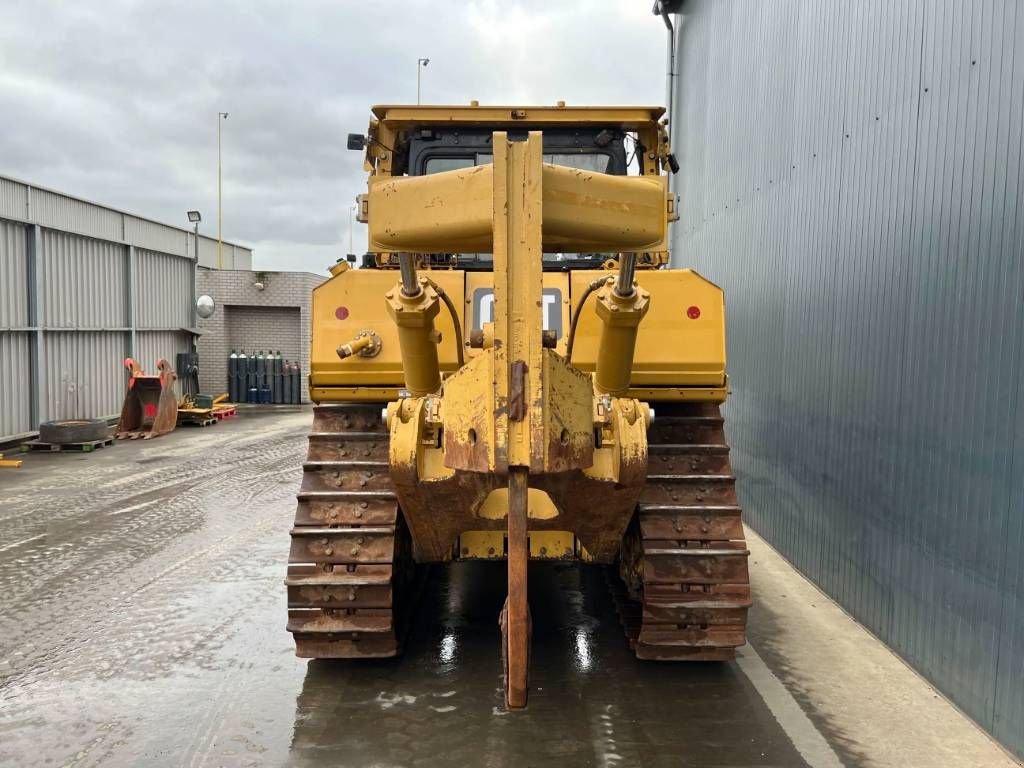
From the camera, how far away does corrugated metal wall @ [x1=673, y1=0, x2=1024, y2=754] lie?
3936 millimetres

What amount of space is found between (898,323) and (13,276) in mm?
14657

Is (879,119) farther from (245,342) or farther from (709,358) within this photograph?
(245,342)

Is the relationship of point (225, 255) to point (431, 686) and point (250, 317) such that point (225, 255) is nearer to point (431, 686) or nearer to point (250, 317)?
point (250, 317)

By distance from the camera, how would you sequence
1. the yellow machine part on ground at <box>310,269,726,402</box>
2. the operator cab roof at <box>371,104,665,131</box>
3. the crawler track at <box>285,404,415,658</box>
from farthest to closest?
the operator cab roof at <box>371,104,665,131</box> → the yellow machine part on ground at <box>310,269,726,402</box> → the crawler track at <box>285,404,415,658</box>

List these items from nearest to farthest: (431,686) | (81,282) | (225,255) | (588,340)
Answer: (431,686) → (588,340) → (81,282) → (225,255)

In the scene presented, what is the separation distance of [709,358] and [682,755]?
2096mm

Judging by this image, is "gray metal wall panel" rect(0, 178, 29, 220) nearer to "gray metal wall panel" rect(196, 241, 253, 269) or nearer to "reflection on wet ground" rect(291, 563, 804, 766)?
"reflection on wet ground" rect(291, 563, 804, 766)

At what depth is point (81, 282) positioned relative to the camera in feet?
53.9

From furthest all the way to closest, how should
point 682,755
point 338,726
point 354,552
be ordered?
point 354,552, point 338,726, point 682,755

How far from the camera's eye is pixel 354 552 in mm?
4316

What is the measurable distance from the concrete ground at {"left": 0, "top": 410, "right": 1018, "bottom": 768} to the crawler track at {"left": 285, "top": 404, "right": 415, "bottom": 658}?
0.34 meters

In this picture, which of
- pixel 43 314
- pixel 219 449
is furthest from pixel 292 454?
pixel 43 314

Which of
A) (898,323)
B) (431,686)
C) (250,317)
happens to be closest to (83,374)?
(250,317)

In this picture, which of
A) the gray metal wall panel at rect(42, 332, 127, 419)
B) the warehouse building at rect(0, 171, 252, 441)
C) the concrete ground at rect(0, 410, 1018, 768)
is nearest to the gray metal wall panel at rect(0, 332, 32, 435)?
the warehouse building at rect(0, 171, 252, 441)
